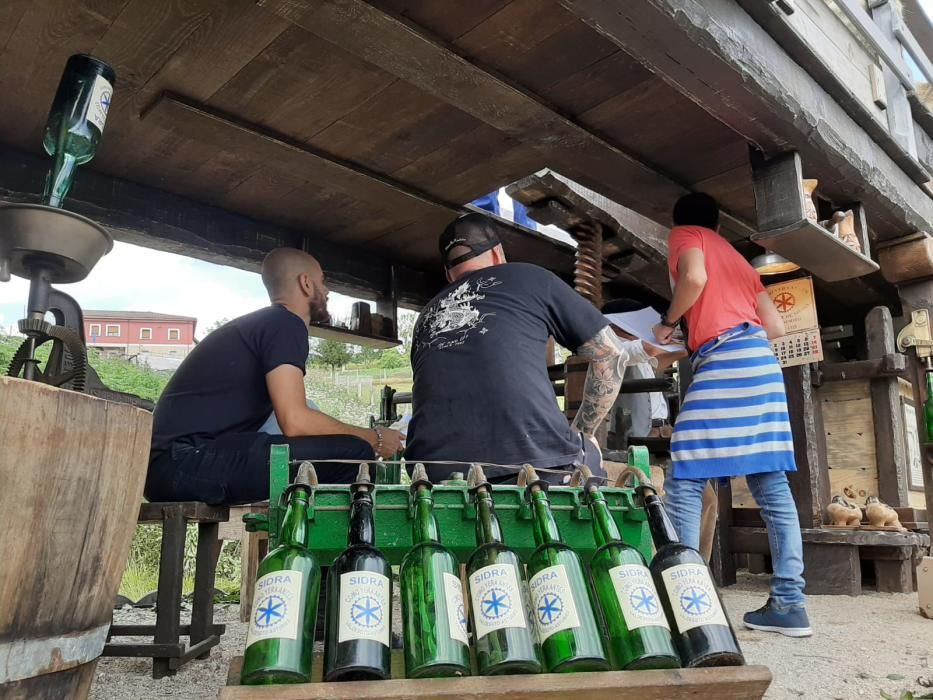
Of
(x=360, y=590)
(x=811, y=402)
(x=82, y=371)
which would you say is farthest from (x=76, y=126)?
(x=811, y=402)

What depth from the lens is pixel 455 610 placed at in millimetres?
1203

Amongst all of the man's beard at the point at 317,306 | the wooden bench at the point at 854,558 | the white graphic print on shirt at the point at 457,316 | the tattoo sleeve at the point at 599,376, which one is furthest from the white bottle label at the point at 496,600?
the wooden bench at the point at 854,558

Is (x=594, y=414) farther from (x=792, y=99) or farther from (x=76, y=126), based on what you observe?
(x=76, y=126)

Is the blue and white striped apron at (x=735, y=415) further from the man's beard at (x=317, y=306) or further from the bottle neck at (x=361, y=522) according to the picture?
the bottle neck at (x=361, y=522)

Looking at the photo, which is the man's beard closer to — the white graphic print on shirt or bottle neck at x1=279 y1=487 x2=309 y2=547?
the white graphic print on shirt

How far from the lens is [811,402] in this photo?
493cm

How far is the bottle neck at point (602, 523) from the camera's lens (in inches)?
54.3

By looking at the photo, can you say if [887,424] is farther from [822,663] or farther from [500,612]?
[500,612]

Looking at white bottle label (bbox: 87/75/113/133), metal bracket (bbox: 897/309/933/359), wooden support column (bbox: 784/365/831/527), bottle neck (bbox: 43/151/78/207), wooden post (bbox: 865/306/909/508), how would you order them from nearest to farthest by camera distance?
1. bottle neck (bbox: 43/151/78/207)
2. white bottle label (bbox: 87/75/113/133)
3. metal bracket (bbox: 897/309/933/359)
4. wooden support column (bbox: 784/365/831/527)
5. wooden post (bbox: 865/306/909/508)

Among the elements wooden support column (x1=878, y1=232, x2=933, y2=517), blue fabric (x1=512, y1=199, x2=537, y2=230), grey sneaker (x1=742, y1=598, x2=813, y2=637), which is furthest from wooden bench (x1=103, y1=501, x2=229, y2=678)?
wooden support column (x1=878, y1=232, x2=933, y2=517)

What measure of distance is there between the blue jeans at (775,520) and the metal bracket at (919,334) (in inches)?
87.4

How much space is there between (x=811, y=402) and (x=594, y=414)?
9.58 feet

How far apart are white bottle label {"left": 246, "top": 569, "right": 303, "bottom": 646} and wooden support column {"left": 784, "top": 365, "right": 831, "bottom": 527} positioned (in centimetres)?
433

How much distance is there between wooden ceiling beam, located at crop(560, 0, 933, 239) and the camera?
2.46 meters
